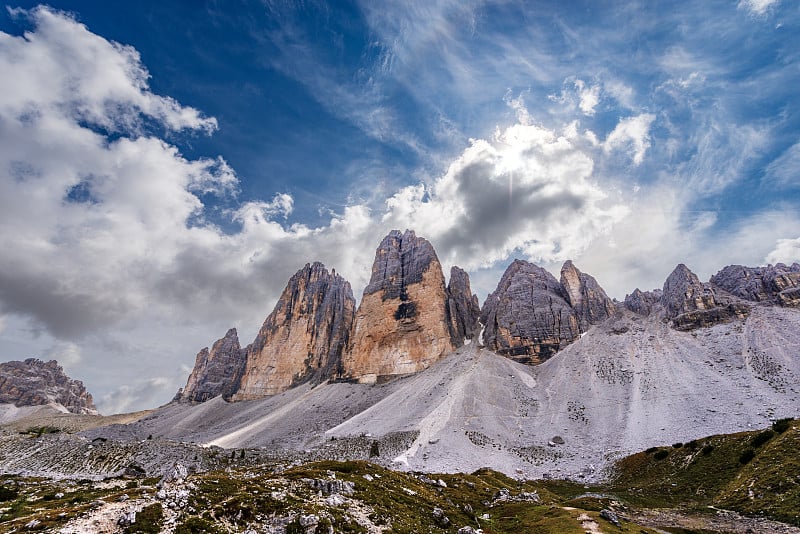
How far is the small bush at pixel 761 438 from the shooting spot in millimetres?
44638

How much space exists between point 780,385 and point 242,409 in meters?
194

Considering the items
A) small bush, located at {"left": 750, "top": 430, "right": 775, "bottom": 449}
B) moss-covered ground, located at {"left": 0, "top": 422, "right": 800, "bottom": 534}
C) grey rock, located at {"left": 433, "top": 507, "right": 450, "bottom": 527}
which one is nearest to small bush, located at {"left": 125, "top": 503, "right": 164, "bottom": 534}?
moss-covered ground, located at {"left": 0, "top": 422, "right": 800, "bottom": 534}

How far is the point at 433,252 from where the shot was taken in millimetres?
198625

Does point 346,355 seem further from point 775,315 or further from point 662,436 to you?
point 775,315

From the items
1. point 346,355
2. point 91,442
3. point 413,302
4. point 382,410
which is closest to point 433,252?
point 413,302

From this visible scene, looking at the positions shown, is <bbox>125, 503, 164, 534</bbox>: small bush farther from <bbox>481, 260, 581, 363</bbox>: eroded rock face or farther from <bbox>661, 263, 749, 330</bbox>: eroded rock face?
<bbox>661, 263, 749, 330</bbox>: eroded rock face

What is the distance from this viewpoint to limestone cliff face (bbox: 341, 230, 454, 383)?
543 ft

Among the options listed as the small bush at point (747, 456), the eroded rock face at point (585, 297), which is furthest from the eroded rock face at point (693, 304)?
the small bush at point (747, 456)

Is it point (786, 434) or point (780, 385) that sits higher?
point (780, 385)

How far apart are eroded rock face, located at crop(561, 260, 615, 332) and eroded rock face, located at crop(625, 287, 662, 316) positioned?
27.5 feet

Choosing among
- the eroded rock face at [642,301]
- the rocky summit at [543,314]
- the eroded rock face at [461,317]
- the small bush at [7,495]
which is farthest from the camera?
the eroded rock face at [461,317]

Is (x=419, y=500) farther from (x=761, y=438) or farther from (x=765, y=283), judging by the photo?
(x=765, y=283)

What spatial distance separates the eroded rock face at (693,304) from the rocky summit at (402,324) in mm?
82144

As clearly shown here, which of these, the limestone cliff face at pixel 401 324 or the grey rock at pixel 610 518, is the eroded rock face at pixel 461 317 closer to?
the limestone cliff face at pixel 401 324
